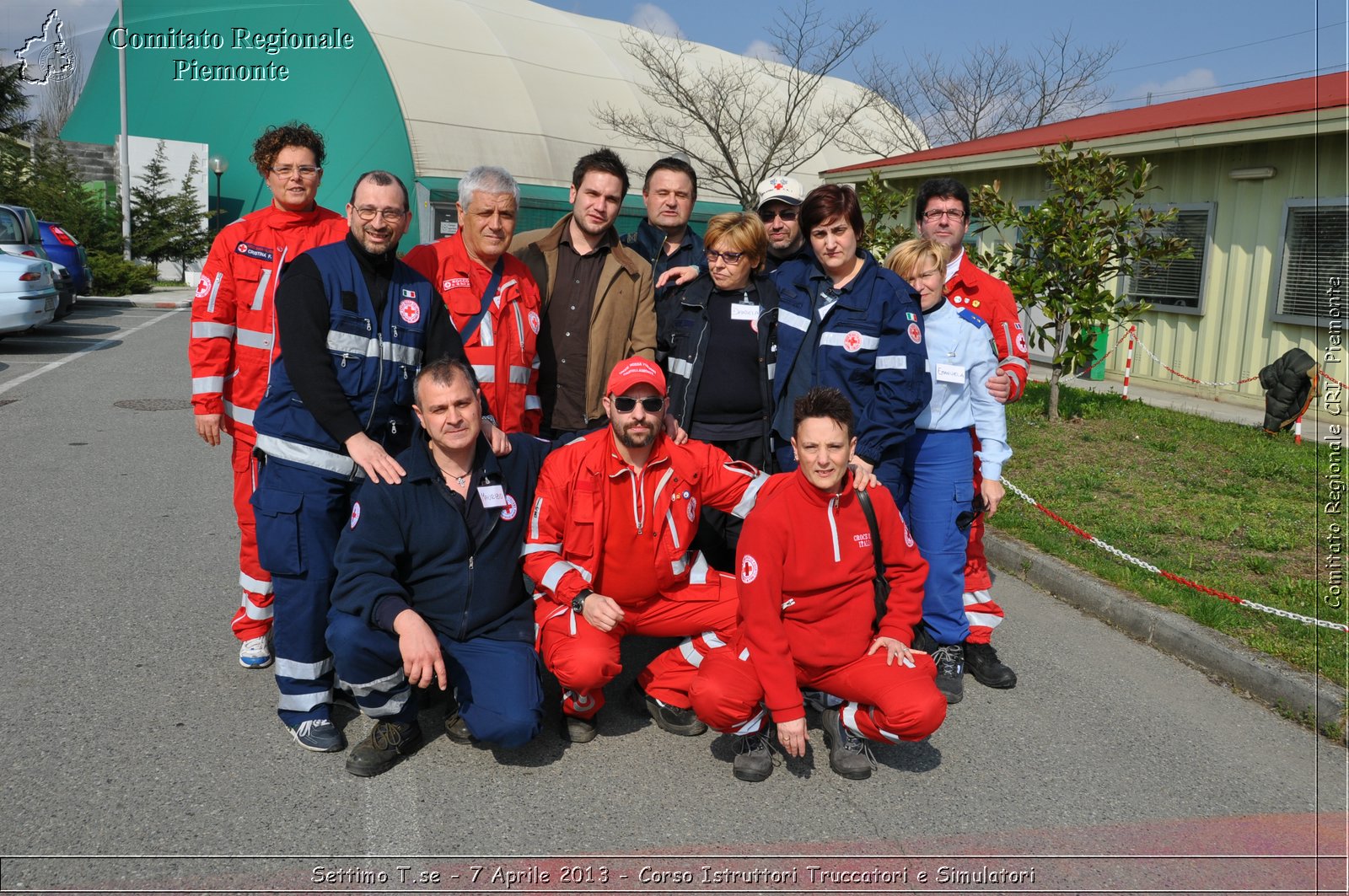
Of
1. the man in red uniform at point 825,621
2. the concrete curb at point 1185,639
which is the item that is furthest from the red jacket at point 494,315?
the concrete curb at point 1185,639

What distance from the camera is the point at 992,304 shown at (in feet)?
16.3

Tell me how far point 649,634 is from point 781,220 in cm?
203

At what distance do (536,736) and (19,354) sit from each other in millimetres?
14006

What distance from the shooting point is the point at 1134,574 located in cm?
586

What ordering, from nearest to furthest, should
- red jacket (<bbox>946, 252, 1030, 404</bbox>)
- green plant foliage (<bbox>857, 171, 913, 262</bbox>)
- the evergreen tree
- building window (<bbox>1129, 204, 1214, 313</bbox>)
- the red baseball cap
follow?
the red baseball cap, red jacket (<bbox>946, 252, 1030, 404</bbox>), building window (<bbox>1129, 204, 1214, 313</bbox>), green plant foliage (<bbox>857, 171, 913, 262</bbox>), the evergreen tree

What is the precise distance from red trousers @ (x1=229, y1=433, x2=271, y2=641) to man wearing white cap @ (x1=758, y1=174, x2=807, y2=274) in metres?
2.50

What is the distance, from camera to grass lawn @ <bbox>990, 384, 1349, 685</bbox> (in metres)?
5.29

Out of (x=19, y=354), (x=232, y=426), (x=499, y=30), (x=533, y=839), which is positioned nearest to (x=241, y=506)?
(x=232, y=426)

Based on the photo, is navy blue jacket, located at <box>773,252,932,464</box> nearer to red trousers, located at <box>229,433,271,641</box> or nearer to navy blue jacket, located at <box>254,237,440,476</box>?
navy blue jacket, located at <box>254,237,440,476</box>

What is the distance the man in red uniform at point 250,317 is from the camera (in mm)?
4250

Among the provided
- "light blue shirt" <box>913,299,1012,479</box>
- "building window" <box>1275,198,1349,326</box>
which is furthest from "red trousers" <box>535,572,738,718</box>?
"building window" <box>1275,198,1349,326</box>

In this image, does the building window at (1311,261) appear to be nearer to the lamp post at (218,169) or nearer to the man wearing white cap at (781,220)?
the man wearing white cap at (781,220)

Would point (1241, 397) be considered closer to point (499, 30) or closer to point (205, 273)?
point (205, 273)

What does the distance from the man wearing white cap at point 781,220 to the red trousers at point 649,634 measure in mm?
1562
